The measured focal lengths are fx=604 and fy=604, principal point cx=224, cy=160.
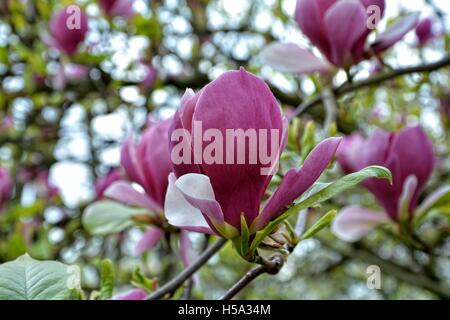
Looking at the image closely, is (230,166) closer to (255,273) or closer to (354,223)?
(255,273)

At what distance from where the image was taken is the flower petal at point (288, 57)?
716 millimetres

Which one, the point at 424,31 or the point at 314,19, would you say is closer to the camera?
the point at 314,19

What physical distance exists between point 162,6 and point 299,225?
70.0 inches

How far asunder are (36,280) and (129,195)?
206 mm

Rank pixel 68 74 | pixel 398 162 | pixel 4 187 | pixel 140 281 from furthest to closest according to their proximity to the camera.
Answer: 1. pixel 68 74
2. pixel 4 187
3. pixel 398 162
4. pixel 140 281

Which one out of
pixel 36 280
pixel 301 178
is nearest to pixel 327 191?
pixel 301 178

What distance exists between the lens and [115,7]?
4.60 ft

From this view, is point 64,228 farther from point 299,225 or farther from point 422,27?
point 299,225

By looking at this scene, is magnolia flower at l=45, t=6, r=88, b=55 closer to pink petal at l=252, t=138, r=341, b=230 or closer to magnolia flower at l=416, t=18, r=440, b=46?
magnolia flower at l=416, t=18, r=440, b=46

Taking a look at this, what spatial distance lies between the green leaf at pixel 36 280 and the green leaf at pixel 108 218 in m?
0.24

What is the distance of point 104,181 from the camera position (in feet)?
3.61

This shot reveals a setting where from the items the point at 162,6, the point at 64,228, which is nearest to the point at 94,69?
the point at 64,228

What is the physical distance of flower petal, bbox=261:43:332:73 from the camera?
0.72 m

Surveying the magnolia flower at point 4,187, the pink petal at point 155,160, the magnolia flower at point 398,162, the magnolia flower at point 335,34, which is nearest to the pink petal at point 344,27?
the magnolia flower at point 335,34
